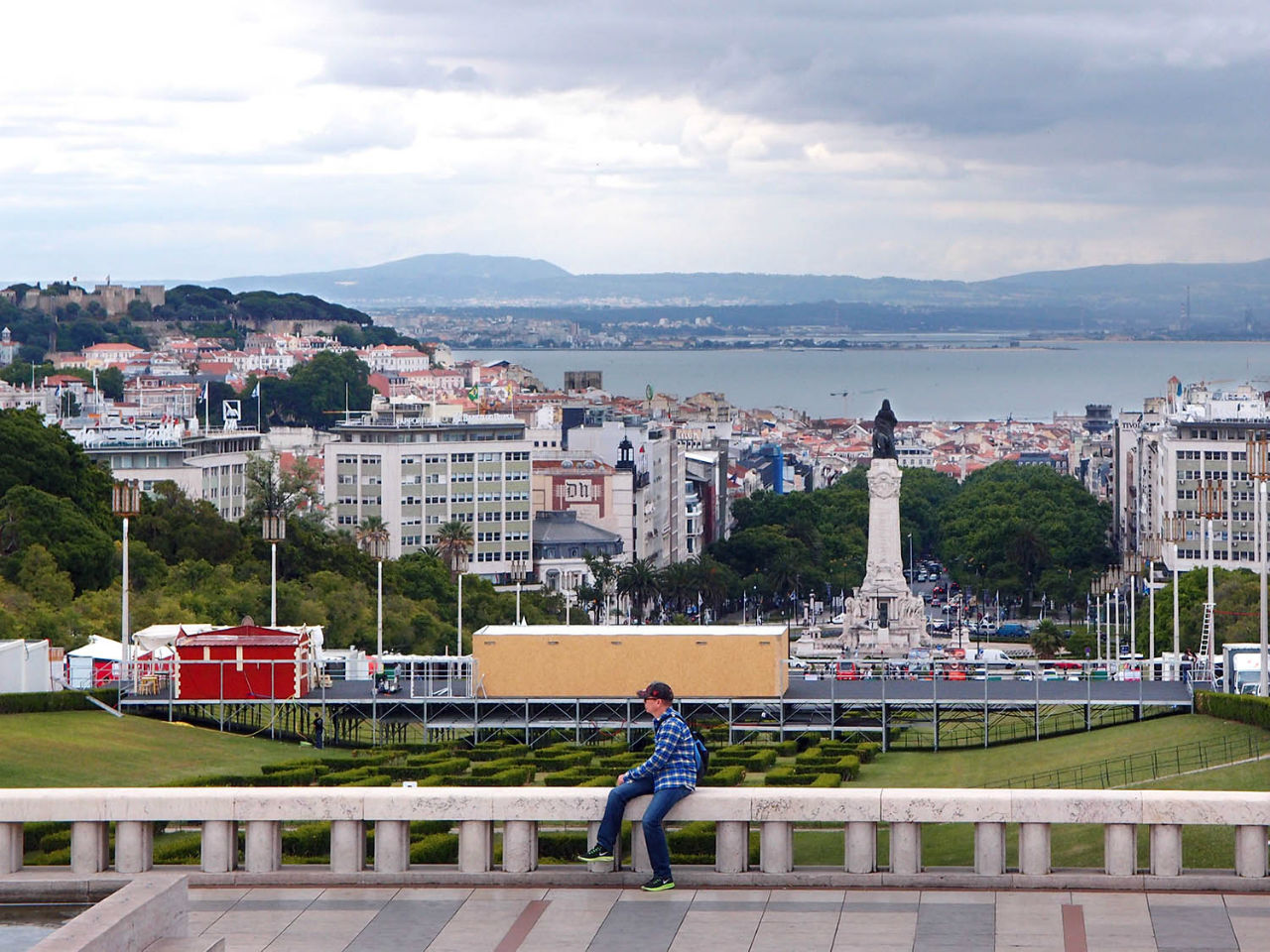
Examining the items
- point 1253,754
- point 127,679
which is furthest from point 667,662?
point 1253,754

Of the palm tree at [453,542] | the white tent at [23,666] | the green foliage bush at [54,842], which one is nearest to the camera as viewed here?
the green foliage bush at [54,842]

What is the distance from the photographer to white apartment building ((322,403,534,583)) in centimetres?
15088

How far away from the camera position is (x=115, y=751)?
4022 centimetres

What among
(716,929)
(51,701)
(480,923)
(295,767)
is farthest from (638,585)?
(716,929)

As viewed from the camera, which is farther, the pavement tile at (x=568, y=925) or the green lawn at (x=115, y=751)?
the green lawn at (x=115, y=751)

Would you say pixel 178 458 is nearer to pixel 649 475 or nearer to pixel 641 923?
pixel 649 475

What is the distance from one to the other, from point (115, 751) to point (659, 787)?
69.5 feet

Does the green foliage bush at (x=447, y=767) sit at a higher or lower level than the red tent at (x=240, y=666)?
lower

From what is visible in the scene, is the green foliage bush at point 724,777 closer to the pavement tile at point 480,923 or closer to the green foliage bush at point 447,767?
the green foliage bush at point 447,767

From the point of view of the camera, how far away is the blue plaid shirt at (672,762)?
21.1m

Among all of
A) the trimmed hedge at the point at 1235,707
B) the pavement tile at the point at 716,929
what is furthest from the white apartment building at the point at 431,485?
the pavement tile at the point at 716,929

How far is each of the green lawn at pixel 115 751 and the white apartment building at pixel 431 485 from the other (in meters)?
104

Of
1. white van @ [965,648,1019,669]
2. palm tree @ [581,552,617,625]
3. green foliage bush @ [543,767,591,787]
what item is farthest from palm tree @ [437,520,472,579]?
green foliage bush @ [543,767,591,787]

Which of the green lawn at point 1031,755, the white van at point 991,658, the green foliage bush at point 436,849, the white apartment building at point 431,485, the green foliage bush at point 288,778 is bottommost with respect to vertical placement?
the white van at point 991,658
